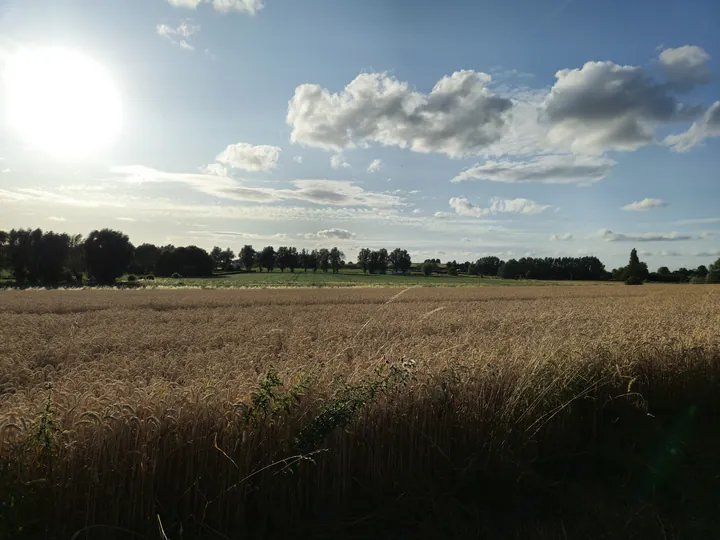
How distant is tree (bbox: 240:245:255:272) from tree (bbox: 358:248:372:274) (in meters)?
42.5

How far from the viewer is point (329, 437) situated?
→ 439 centimetres

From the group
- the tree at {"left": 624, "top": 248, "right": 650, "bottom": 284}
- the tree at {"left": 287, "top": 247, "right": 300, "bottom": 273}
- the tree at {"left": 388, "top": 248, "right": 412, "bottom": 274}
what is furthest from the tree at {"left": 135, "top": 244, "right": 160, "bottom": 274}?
the tree at {"left": 624, "top": 248, "right": 650, "bottom": 284}

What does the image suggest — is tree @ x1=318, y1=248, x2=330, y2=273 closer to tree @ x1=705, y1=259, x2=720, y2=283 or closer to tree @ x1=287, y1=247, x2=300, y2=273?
tree @ x1=287, y1=247, x2=300, y2=273

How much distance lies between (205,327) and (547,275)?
120448mm

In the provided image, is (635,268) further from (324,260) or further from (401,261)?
(324,260)

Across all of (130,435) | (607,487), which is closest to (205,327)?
(130,435)

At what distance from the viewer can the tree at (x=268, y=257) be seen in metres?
151

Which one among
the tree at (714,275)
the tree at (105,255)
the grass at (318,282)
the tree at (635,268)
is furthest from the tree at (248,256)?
the tree at (714,275)

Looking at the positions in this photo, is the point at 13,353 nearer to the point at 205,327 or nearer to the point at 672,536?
the point at 205,327

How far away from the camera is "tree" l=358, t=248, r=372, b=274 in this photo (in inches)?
5974

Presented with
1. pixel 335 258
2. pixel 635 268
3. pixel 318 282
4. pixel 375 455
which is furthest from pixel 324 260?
pixel 375 455

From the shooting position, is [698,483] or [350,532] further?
[698,483]

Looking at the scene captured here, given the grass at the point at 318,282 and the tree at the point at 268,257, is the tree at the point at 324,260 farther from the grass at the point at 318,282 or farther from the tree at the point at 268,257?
the grass at the point at 318,282

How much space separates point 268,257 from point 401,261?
1940 inches
